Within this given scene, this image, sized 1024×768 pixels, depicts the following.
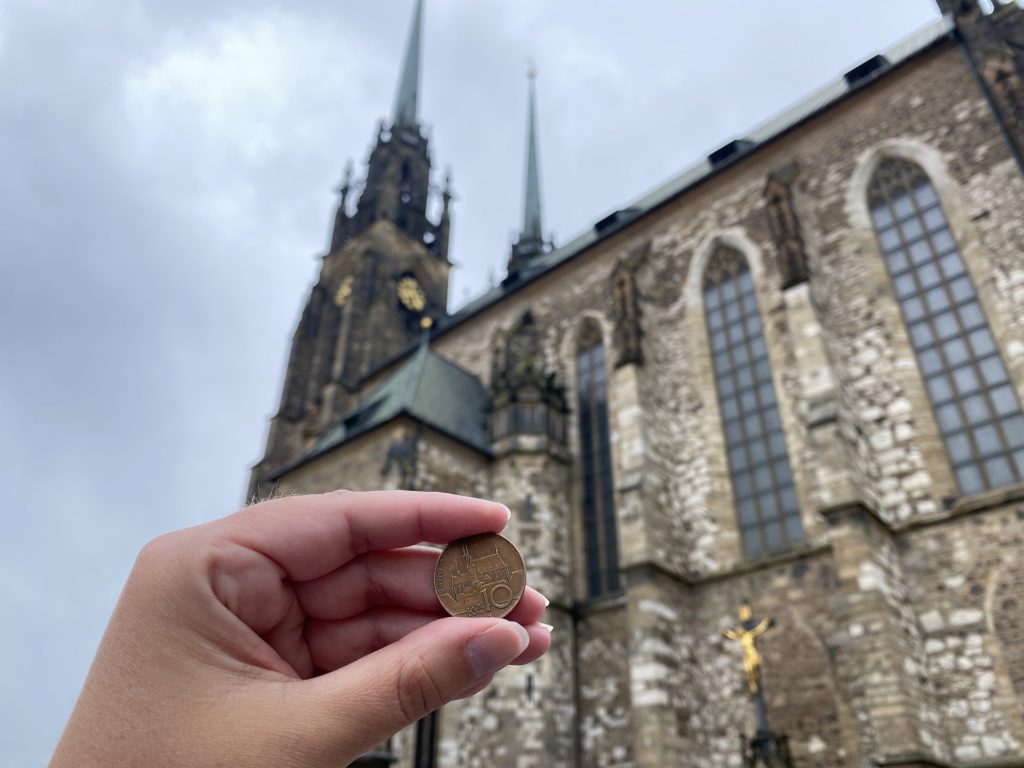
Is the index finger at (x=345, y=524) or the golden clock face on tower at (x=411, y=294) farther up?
the golden clock face on tower at (x=411, y=294)

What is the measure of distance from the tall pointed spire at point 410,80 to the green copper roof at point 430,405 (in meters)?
22.3

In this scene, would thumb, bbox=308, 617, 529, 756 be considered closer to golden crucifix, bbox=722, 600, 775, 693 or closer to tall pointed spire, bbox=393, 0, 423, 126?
golden crucifix, bbox=722, 600, 775, 693

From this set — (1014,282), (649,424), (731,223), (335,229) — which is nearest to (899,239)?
(1014,282)

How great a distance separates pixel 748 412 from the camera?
41.1 ft

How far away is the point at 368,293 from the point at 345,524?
25675 millimetres

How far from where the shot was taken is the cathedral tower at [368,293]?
24.2m

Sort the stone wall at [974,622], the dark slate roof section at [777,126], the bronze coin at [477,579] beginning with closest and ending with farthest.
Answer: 1. the bronze coin at [477,579]
2. the stone wall at [974,622]
3. the dark slate roof section at [777,126]

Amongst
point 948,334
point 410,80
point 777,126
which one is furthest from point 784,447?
point 410,80

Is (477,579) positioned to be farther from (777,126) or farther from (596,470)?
(777,126)

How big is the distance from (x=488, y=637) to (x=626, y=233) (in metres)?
15.6

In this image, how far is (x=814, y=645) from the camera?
9.74 meters

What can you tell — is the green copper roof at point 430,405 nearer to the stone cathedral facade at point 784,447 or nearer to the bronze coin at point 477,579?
the stone cathedral facade at point 784,447

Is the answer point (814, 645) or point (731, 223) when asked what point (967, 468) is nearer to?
point (814, 645)

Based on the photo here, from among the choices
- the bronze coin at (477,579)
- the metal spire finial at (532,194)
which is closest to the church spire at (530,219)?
the metal spire finial at (532,194)
